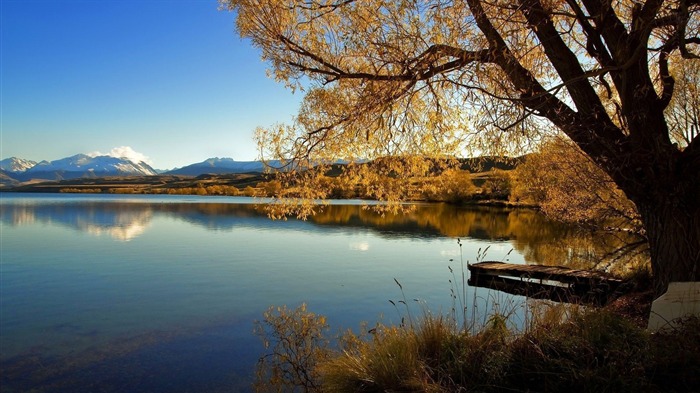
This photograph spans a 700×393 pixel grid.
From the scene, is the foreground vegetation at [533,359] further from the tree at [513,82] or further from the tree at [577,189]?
the tree at [577,189]

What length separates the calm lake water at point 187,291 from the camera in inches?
316

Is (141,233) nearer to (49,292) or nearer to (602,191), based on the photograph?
(49,292)

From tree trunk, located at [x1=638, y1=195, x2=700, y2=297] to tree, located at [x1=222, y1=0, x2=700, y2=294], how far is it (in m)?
0.01

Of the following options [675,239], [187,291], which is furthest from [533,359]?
[187,291]

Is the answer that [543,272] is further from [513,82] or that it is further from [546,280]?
[513,82]

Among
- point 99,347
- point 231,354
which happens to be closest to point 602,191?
point 231,354

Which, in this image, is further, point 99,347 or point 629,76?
point 99,347

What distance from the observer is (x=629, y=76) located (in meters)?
6.21

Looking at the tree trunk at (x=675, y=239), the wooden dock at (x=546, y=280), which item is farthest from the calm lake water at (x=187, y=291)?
the tree trunk at (x=675, y=239)

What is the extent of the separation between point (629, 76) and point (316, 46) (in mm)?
A: 5483

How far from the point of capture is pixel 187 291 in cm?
1371

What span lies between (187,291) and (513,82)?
36.4 ft

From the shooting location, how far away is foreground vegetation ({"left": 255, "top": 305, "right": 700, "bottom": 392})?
4.29 metres

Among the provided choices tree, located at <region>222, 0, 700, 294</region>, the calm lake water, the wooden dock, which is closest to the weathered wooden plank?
the wooden dock
